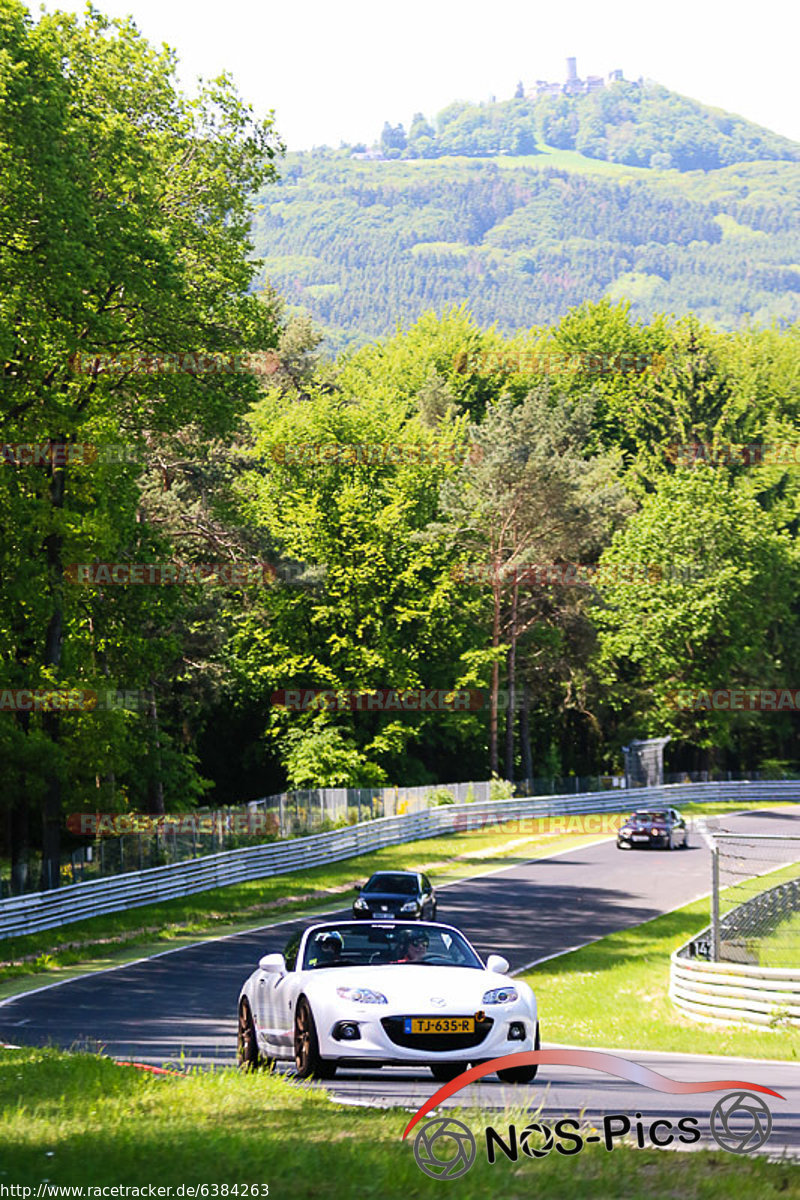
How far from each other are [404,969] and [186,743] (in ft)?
145

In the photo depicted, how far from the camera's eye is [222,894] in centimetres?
3631

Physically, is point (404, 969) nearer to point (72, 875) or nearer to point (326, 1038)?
point (326, 1038)

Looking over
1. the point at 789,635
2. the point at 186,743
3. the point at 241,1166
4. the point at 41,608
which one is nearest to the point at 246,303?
the point at 41,608

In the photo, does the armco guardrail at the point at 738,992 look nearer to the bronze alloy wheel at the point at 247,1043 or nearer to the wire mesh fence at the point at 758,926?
the wire mesh fence at the point at 758,926

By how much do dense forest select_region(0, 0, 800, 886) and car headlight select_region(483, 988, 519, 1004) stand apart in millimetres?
19390

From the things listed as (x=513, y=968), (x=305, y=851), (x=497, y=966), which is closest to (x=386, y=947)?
(x=497, y=966)

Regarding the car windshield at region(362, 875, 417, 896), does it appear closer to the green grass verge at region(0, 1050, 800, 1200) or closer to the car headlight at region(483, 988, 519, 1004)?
the car headlight at region(483, 988, 519, 1004)

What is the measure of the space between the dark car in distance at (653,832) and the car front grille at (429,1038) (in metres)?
38.6

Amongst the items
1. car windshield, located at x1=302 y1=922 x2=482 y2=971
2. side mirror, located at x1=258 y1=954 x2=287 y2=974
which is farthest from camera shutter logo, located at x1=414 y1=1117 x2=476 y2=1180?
side mirror, located at x1=258 y1=954 x2=287 y2=974

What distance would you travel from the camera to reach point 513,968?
25.2 m

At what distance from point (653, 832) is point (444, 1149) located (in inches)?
1644

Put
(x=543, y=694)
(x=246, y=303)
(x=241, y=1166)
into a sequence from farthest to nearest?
(x=543, y=694) → (x=246, y=303) → (x=241, y=1166)

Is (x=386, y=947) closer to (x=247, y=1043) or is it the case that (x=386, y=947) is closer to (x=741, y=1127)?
(x=247, y=1043)

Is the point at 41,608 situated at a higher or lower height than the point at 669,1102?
higher
